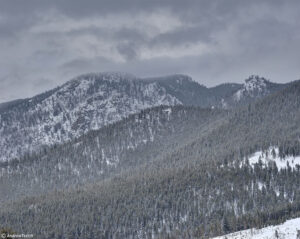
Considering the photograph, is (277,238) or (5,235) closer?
(5,235)

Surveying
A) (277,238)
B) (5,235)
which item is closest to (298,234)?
(277,238)

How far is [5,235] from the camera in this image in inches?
3413

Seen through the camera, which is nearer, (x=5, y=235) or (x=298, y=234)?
(x=5, y=235)

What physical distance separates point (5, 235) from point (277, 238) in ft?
422

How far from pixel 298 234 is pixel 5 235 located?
428 feet

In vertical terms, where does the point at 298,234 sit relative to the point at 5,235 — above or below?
below

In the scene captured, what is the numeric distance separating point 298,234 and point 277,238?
259 inches

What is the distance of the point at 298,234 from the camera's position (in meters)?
197

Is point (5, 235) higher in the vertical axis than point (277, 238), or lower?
higher

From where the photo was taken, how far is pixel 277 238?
651ft

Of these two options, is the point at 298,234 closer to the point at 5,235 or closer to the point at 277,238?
the point at 277,238
